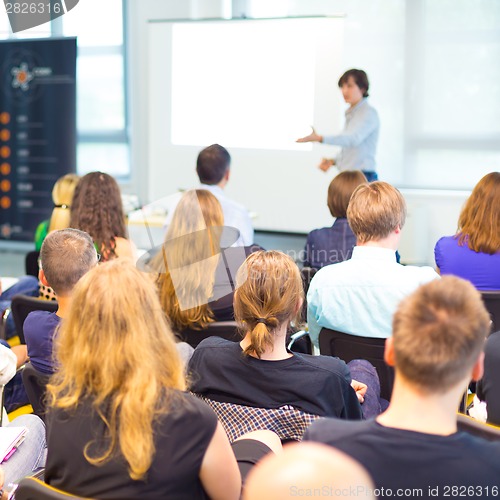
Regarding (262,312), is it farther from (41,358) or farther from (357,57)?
(357,57)

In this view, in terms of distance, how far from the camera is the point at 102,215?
3.51 m

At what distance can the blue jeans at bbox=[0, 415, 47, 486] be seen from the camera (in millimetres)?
1930

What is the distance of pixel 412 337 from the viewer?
1236 mm

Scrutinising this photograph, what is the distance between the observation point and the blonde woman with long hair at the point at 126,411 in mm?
1429

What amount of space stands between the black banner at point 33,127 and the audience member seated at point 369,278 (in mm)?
4457

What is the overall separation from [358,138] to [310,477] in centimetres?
482

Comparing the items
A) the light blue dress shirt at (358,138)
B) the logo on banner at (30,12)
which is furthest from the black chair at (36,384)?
the logo on banner at (30,12)

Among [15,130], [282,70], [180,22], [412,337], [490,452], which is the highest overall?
[180,22]

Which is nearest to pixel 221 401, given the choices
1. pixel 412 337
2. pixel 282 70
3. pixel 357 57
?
pixel 412 337

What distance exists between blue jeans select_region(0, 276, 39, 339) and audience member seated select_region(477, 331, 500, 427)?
233 cm

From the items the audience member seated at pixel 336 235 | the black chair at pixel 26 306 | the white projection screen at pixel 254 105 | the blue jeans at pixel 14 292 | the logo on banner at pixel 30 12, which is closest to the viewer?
the black chair at pixel 26 306

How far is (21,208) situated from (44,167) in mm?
462

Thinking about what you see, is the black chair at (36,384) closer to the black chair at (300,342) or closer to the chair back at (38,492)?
the chair back at (38,492)

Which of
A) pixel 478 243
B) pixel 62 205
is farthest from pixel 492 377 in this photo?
pixel 62 205
